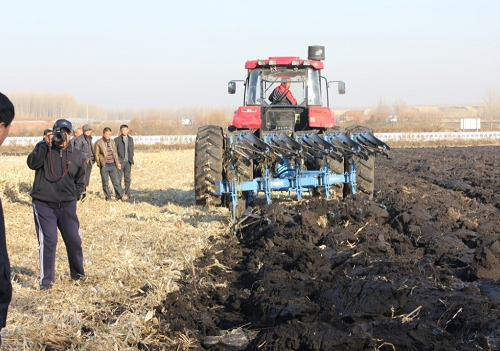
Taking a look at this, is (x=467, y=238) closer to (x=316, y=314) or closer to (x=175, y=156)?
(x=316, y=314)

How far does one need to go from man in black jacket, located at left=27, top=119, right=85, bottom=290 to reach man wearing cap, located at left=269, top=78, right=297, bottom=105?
597cm

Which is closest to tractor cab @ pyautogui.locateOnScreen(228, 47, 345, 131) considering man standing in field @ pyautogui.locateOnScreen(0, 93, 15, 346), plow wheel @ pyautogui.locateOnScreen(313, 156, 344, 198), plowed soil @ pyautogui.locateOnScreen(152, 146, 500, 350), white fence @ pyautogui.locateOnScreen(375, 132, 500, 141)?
plow wheel @ pyautogui.locateOnScreen(313, 156, 344, 198)

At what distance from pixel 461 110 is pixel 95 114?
2379 inches

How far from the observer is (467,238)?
792 cm

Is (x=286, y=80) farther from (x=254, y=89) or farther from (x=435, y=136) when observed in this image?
(x=435, y=136)

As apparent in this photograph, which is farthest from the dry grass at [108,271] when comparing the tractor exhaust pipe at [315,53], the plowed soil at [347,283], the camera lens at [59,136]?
the tractor exhaust pipe at [315,53]

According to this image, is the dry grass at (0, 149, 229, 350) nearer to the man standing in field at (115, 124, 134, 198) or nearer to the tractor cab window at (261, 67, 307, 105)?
the man standing in field at (115, 124, 134, 198)

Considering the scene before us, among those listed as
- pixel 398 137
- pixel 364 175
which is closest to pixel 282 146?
pixel 364 175

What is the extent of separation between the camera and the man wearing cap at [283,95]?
39.8 ft

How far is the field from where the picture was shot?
14.8 feet

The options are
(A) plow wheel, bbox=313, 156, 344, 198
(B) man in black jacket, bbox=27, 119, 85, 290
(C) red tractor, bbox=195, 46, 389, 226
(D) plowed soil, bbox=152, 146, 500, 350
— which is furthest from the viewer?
(A) plow wheel, bbox=313, 156, 344, 198

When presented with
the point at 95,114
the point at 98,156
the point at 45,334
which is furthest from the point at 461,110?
the point at 45,334

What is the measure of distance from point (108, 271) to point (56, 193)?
37.0 inches

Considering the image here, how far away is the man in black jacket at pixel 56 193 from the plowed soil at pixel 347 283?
119 centimetres
